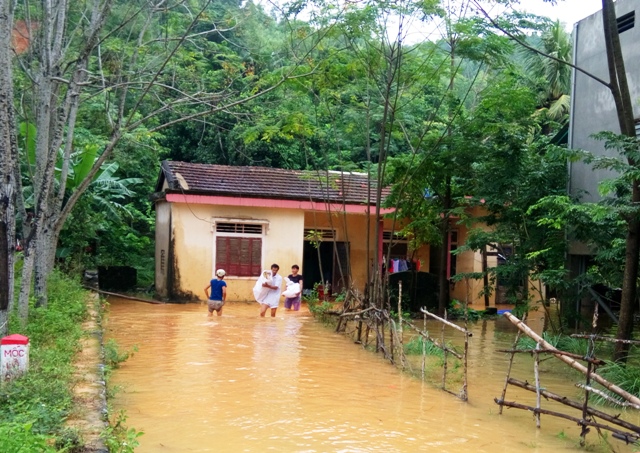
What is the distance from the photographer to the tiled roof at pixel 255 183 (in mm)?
18250

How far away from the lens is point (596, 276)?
11.5 m

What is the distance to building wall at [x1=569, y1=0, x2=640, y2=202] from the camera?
38.1 feet

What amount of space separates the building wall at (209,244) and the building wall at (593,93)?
8.32 metres

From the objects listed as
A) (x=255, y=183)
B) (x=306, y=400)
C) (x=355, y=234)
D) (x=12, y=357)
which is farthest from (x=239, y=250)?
(x=12, y=357)

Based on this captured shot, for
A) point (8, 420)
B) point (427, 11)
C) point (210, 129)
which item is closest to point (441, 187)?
point (427, 11)

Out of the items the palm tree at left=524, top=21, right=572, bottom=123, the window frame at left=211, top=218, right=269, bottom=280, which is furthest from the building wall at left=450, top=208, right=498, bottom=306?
Answer: the window frame at left=211, top=218, right=269, bottom=280

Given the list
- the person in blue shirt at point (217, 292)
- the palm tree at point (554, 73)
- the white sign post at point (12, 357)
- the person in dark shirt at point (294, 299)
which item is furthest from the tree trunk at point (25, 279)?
the palm tree at point (554, 73)

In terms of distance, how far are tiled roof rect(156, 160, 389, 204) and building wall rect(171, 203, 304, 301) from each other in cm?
58

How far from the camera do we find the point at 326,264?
2241 cm

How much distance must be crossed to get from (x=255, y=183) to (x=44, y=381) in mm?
13221

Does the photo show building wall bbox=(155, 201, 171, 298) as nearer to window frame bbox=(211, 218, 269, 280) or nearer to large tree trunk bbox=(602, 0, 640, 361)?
window frame bbox=(211, 218, 269, 280)

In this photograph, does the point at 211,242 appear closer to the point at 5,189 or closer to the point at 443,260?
the point at 443,260

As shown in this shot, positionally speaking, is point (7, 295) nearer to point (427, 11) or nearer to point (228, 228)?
point (427, 11)

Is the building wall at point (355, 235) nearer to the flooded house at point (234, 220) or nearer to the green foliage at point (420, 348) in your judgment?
the flooded house at point (234, 220)
